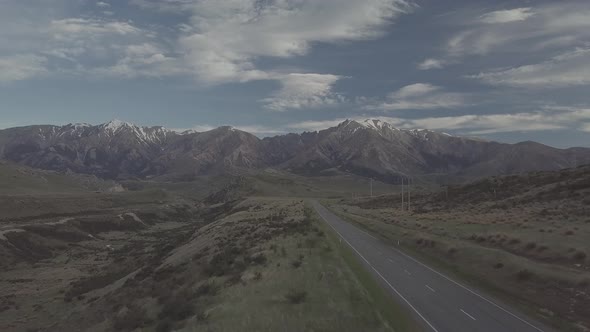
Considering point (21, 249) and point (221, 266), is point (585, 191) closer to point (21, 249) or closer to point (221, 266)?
point (221, 266)

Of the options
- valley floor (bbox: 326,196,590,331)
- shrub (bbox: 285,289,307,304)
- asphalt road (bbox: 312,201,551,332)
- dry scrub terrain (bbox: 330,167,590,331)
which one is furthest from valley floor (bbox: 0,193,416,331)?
dry scrub terrain (bbox: 330,167,590,331)

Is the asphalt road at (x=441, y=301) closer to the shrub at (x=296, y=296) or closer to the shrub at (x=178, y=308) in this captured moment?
the shrub at (x=296, y=296)

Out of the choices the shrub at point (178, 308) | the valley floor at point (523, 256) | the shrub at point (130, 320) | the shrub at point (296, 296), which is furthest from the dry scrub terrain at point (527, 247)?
the shrub at point (130, 320)

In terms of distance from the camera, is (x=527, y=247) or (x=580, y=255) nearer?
(x=580, y=255)

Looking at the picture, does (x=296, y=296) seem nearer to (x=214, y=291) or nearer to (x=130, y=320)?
(x=214, y=291)

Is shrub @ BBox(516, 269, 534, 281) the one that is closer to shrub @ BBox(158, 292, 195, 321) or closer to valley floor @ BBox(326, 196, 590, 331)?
valley floor @ BBox(326, 196, 590, 331)

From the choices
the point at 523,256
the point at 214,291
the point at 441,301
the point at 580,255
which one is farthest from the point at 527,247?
the point at 214,291
